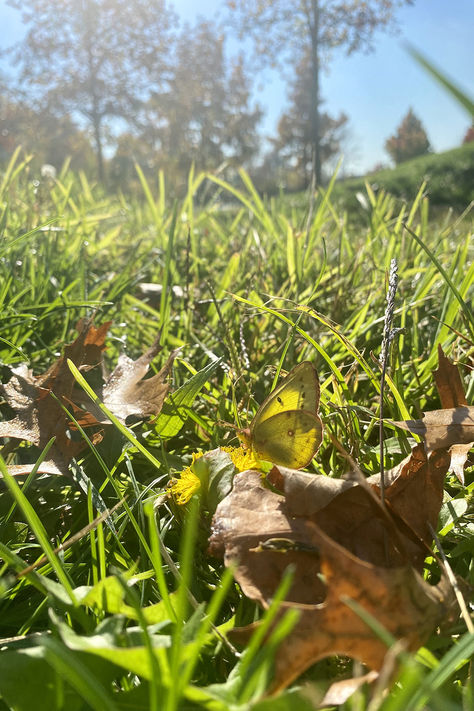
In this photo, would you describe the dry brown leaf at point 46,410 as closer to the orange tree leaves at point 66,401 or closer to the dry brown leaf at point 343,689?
the orange tree leaves at point 66,401

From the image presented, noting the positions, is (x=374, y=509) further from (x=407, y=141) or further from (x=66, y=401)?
(x=407, y=141)

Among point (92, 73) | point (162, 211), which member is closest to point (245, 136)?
point (92, 73)

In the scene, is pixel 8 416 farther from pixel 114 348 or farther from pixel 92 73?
pixel 92 73

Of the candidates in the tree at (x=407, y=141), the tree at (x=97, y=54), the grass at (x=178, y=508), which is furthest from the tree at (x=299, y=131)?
the grass at (x=178, y=508)

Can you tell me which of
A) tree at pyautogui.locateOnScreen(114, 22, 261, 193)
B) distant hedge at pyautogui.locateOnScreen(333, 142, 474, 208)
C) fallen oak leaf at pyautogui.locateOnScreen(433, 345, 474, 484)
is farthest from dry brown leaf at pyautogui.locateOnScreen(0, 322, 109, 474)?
tree at pyautogui.locateOnScreen(114, 22, 261, 193)

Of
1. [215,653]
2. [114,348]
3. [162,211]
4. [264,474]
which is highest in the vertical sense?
[162,211]
